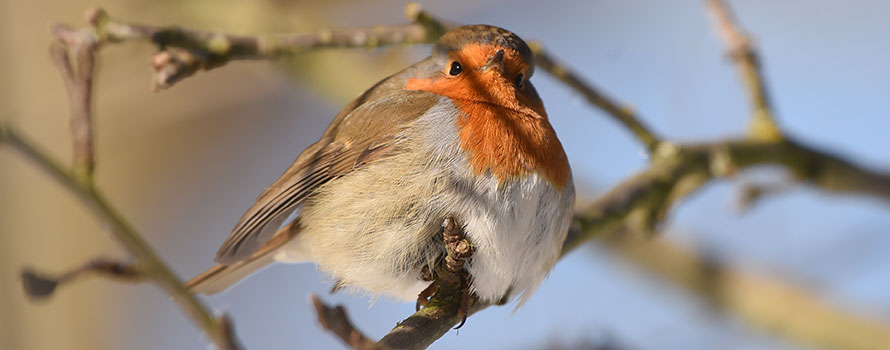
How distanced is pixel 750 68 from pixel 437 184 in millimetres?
1840

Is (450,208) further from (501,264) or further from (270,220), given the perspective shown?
(270,220)

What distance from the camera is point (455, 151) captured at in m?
2.42

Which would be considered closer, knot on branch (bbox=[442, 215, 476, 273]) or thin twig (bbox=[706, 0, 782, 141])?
knot on branch (bbox=[442, 215, 476, 273])

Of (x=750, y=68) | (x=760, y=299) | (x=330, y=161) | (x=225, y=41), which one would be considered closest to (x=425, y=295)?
(x=330, y=161)

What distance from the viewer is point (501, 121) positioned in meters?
2.55

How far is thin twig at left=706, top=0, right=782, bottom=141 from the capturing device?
347cm

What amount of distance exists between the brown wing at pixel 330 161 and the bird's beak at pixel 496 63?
19 centimetres

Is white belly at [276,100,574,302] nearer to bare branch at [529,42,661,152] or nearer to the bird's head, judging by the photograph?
the bird's head

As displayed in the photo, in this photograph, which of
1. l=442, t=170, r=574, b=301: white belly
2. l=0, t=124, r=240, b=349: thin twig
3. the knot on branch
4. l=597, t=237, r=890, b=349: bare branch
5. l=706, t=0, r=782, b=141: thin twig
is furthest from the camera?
l=597, t=237, r=890, b=349: bare branch

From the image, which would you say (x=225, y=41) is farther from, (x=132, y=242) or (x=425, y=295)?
(x=132, y=242)

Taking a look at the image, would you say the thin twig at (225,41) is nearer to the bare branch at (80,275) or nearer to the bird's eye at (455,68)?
the bird's eye at (455,68)

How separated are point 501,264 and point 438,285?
0.20 metres

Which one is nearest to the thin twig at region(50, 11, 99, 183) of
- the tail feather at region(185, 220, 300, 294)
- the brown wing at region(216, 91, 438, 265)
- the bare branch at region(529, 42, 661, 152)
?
the brown wing at region(216, 91, 438, 265)

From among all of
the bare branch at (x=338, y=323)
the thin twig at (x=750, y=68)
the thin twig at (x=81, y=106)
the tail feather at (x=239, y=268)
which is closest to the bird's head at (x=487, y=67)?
the tail feather at (x=239, y=268)
